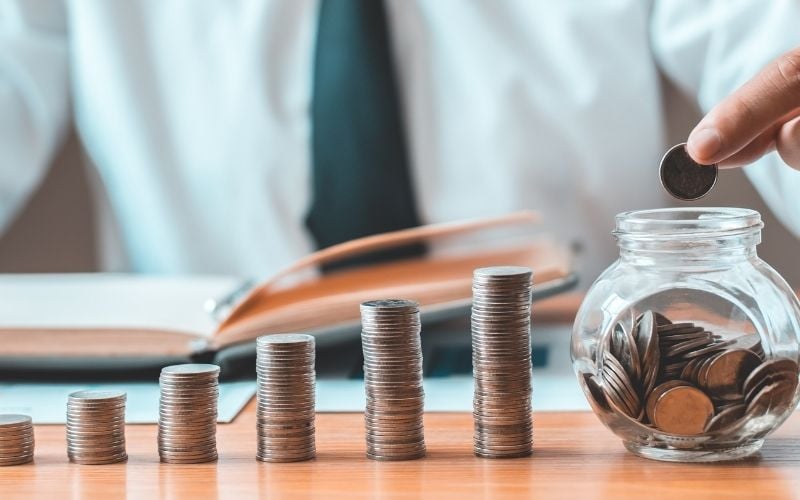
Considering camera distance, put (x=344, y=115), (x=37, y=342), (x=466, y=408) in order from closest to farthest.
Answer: (x=466, y=408) < (x=37, y=342) < (x=344, y=115)

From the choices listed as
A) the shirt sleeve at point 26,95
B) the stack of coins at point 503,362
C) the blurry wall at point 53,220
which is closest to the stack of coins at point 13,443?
the stack of coins at point 503,362

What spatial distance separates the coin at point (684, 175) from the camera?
2.02ft

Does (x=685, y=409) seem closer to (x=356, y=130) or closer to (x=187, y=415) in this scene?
(x=187, y=415)

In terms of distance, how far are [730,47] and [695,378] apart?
75 cm

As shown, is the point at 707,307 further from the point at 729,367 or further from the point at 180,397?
the point at 180,397

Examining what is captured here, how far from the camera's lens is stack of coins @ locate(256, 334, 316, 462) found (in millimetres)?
592

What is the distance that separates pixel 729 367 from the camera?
534 mm

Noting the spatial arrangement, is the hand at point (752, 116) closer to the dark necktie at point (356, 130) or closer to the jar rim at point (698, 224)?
the jar rim at point (698, 224)

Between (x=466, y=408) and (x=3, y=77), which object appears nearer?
(x=466, y=408)

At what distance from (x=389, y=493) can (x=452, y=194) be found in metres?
0.84

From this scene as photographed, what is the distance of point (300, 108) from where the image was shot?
1356mm

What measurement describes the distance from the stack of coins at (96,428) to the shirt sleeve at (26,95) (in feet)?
2.81

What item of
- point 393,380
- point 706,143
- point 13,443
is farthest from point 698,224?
point 13,443

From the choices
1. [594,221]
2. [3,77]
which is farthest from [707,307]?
[3,77]
